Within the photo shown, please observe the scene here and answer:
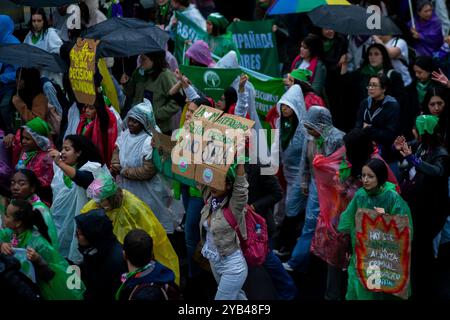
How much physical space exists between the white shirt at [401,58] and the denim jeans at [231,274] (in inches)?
188

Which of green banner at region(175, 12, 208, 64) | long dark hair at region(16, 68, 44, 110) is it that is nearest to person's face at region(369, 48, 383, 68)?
green banner at region(175, 12, 208, 64)

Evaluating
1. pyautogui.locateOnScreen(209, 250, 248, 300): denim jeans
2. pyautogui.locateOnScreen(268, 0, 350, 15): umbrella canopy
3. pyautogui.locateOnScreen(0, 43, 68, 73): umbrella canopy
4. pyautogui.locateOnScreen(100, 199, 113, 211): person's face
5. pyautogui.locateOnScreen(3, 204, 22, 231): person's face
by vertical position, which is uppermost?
pyautogui.locateOnScreen(268, 0, 350, 15): umbrella canopy

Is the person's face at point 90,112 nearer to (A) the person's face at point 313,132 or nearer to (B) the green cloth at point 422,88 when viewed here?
(A) the person's face at point 313,132

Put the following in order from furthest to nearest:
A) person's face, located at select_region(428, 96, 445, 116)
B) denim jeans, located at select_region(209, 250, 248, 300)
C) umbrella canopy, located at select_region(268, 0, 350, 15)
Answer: umbrella canopy, located at select_region(268, 0, 350, 15), person's face, located at select_region(428, 96, 445, 116), denim jeans, located at select_region(209, 250, 248, 300)

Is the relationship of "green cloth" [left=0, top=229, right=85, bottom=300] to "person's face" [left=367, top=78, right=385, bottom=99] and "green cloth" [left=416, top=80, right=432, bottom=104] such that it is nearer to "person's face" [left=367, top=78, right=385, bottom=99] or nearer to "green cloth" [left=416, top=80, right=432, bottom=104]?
"person's face" [left=367, top=78, right=385, bottom=99]

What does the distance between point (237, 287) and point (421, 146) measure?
225 centimetres

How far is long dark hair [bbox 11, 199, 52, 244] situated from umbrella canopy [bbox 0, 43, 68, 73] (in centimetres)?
290

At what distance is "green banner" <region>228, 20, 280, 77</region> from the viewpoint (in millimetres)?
12375

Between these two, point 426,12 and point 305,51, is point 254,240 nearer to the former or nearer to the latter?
point 305,51

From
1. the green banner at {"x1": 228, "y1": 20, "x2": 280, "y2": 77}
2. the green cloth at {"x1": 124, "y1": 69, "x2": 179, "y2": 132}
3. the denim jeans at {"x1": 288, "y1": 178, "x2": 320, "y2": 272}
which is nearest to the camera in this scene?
the denim jeans at {"x1": 288, "y1": 178, "x2": 320, "y2": 272}

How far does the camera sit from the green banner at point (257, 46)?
12.4 metres

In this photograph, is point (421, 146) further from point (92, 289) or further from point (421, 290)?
point (92, 289)

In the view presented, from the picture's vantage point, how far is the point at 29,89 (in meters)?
10.5

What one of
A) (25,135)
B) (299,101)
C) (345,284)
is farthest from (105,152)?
(345,284)
